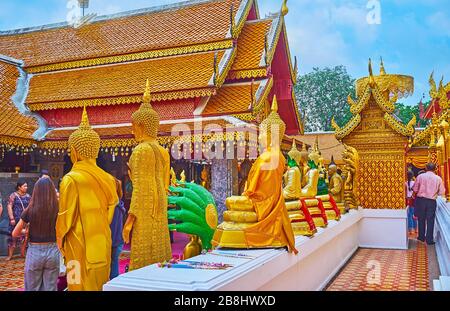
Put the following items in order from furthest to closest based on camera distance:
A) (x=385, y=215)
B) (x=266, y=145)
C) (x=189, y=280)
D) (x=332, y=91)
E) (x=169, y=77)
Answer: (x=332, y=91) → (x=169, y=77) → (x=385, y=215) → (x=266, y=145) → (x=189, y=280)

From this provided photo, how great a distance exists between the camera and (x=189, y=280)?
201cm

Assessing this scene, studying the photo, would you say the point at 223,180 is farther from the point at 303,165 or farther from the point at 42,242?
the point at 42,242

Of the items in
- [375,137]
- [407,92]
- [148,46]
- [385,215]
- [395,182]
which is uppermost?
[148,46]

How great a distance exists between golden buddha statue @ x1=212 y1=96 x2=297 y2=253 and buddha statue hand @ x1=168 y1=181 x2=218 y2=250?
0.12m

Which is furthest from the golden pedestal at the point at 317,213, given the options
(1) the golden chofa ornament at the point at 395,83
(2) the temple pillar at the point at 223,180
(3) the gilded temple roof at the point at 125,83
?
(1) the golden chofa ornament at the point at 395,83

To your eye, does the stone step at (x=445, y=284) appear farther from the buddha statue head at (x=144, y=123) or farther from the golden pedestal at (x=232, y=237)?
the buddha statue head at (x=144, y=123)

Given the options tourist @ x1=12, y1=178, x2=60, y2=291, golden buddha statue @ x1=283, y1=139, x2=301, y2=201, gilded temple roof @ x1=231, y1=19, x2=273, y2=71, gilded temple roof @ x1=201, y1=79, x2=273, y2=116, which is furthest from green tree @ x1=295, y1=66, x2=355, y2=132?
tourist @ x1=12, y1=178, x2=60, y2=291

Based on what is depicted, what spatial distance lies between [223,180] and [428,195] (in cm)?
327

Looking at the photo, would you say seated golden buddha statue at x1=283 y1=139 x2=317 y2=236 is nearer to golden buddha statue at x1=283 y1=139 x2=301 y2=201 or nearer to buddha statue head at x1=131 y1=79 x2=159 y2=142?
golden buddha statue at x1=283 y1=139 x2=301 y2=201

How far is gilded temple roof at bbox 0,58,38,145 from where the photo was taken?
7895 millimetres

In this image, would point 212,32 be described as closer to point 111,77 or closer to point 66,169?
point 111,77

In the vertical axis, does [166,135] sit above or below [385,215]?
above
